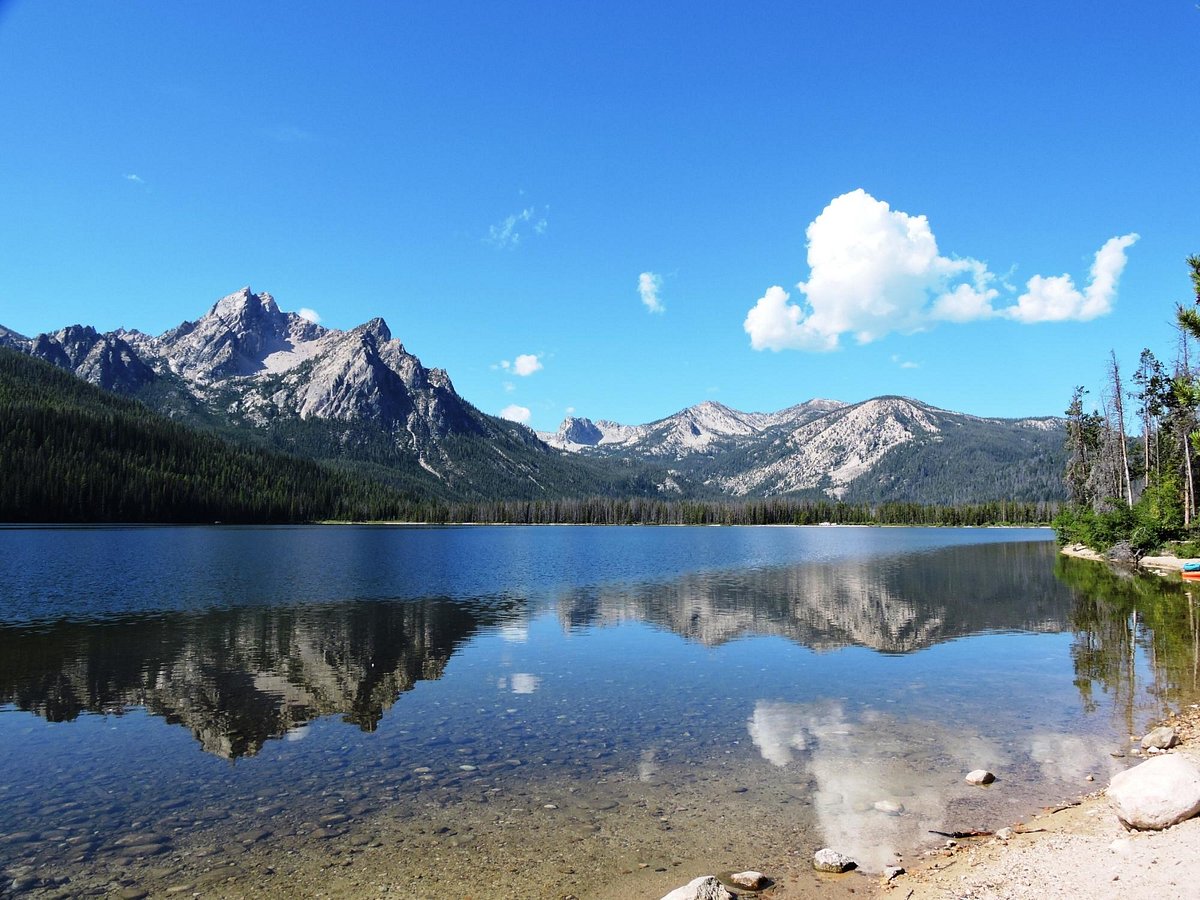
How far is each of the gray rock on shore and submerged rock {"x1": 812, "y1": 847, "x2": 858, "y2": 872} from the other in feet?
17.5

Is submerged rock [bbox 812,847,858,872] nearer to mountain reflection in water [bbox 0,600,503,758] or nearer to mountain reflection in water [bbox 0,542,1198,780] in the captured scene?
mountain reflection in water [bbox 0,542,1198,780]

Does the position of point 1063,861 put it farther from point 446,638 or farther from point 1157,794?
point 446,638

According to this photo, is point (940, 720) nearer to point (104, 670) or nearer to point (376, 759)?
point (376, 759)

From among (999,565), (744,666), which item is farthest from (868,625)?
(999,565)

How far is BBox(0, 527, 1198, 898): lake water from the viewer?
1403 cm

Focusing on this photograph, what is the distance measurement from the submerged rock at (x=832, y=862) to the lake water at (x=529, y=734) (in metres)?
0.40

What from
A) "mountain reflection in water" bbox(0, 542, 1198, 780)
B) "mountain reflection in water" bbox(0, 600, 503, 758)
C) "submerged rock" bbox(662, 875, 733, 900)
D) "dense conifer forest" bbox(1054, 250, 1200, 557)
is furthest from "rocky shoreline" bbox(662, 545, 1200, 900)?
"dense conifer forest" bbox(1054, 250, 1200, 557)

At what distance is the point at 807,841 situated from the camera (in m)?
14.4

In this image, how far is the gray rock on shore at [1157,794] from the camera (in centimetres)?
1251

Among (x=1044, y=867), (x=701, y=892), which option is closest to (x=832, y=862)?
(x=701, y=892)

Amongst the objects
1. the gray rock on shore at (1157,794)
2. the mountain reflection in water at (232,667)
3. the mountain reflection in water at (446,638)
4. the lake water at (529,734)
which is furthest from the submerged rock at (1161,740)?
the mountain reflection in water at (232,667)

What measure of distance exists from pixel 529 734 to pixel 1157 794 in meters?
16.0

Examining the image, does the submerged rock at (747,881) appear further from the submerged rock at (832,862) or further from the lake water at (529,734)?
the submerged rock at (832,862)

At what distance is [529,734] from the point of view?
21.9 meters
